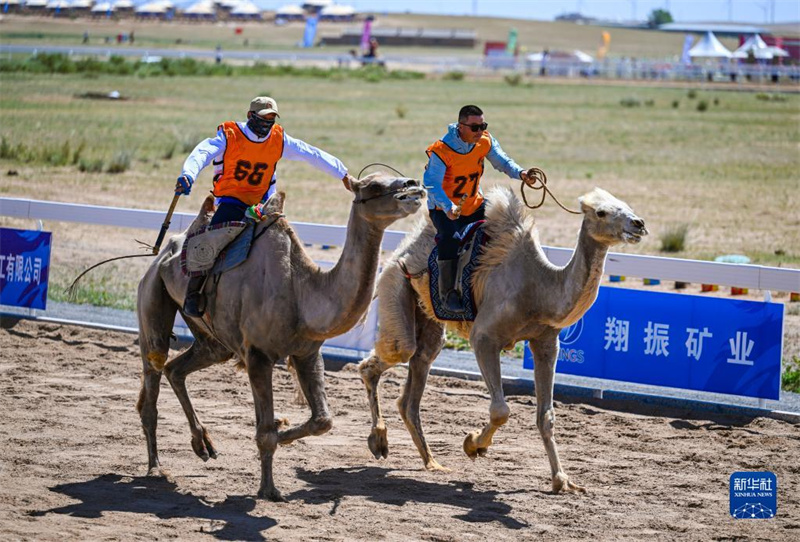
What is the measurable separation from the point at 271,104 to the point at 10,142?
2294 cm

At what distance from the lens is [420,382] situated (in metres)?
9.76

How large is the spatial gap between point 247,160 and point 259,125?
276 millimetres

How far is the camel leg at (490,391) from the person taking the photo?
8719 mm

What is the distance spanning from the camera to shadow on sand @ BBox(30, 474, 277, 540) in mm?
7547

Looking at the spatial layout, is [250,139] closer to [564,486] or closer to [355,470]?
[355,470]

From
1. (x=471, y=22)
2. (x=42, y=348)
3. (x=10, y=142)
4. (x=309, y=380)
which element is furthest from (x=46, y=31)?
(x=471, y=22)

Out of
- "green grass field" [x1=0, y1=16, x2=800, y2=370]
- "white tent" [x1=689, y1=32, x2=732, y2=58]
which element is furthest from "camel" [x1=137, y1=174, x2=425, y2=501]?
"white tent" [x1=689, y1=32, x2=732, y2=58]

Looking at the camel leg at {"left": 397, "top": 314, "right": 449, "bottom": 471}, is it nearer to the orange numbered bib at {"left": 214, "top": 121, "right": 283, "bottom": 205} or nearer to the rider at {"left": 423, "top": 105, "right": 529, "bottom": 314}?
the rider at {"left": 423, "top": 105, "right": 529, "bottom": 314}

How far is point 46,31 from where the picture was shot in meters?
83.0

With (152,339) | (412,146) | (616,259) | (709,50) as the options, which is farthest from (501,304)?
(709,50)

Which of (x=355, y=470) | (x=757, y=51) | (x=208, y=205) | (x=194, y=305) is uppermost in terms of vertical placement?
(x=757, y=51)

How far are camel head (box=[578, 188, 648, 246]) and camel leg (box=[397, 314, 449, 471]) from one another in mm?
1982

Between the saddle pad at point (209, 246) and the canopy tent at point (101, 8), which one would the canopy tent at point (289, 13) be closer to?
the canopy tent at point (101, 8)

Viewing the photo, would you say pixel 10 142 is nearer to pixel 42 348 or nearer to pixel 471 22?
pixel 42 348
